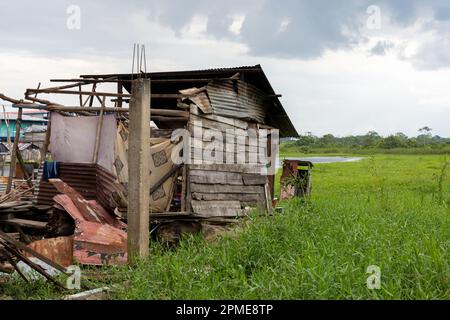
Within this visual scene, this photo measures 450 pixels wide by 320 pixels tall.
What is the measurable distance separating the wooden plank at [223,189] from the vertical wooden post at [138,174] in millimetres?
3262

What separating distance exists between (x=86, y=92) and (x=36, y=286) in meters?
4.92

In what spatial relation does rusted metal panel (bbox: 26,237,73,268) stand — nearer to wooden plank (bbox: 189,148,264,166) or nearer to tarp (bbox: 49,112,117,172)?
tarp (bbox: 49,112,117,172)

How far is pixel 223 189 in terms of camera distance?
32.0 ft

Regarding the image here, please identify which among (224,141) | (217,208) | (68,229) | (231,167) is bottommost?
(68,229)

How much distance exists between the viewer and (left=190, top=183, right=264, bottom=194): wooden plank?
9.20 m

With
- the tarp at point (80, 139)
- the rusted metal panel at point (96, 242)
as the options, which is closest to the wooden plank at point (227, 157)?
the tarp at point (80, 139)

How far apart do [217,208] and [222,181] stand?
595mm

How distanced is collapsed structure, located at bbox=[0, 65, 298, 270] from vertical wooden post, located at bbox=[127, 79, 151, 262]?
8.63ft

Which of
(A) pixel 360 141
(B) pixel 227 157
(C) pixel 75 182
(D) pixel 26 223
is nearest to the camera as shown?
(D) pixel 26 223

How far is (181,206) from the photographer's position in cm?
906

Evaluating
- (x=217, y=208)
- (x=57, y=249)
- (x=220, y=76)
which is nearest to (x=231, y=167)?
(x=217, y=208)

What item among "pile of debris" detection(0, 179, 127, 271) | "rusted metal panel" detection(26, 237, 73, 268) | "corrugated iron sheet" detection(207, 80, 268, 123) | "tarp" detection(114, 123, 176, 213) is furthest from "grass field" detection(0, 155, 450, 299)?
"corrugated iron sheet" detection(207, 80, 268, 123)

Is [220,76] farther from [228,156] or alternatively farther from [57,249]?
[57,249]
